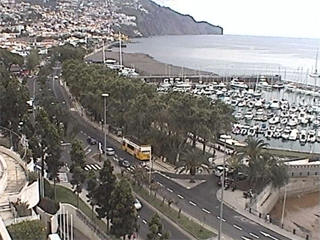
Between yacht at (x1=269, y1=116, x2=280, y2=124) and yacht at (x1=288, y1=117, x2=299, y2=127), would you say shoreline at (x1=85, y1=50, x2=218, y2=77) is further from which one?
yacht at (x1=288, y1=117, x2=299, y2=127)

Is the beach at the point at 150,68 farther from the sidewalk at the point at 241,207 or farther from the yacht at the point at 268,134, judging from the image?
the sidewalk at the point at 241,207

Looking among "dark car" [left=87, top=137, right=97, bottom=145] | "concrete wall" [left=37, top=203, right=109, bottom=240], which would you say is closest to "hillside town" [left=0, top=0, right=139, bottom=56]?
"dark car" [left=87, top=137, right=97, bottom=145]

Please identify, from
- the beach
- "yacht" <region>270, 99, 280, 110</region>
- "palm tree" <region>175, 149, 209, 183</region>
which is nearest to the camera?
"palm tree" <region>175, 149, 209, 183</region>

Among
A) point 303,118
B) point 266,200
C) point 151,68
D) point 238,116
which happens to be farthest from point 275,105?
point 151,68

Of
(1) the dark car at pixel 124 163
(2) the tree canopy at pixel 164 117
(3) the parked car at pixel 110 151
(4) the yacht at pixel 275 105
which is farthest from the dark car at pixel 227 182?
(4) the yacht at pixel 275 105

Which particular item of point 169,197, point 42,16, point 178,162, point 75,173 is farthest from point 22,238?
point 42,16

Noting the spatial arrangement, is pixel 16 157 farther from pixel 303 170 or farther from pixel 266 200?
pixel 303 170
